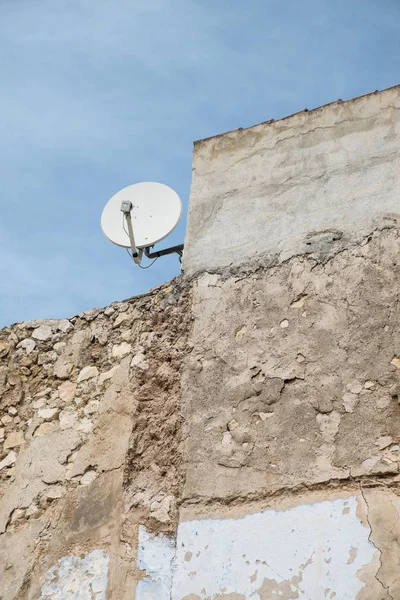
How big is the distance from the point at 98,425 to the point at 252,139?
2.17 meters

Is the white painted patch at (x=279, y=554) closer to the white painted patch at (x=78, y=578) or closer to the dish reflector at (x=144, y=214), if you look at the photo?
the white painted patch at (x=78, y=578)

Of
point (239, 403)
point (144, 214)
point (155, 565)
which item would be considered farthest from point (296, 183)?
point (155, 565)

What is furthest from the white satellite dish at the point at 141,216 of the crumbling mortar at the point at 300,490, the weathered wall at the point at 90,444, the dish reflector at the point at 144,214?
the crumbling mortar at the point at 300,490

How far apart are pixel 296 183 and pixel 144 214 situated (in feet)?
4.23

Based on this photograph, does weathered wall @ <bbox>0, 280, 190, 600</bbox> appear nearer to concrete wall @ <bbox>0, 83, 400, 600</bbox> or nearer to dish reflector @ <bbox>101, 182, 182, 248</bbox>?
concrete wall @ <bbox>0, 83, 400, 600</bbox>

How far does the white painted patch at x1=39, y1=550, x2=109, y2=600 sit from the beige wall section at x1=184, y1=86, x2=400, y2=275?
74.9 inches

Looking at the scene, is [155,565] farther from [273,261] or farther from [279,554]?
[273,261]

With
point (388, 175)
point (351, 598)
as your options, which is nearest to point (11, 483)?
point (351, 598)

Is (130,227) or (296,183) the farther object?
(130,227)

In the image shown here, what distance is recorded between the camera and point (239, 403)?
553 cm

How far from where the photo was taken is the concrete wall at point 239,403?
16.4ft

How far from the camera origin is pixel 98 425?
237 inches

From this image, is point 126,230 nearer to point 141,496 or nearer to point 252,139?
point 252,139

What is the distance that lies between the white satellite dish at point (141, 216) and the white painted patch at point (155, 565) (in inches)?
88.9
